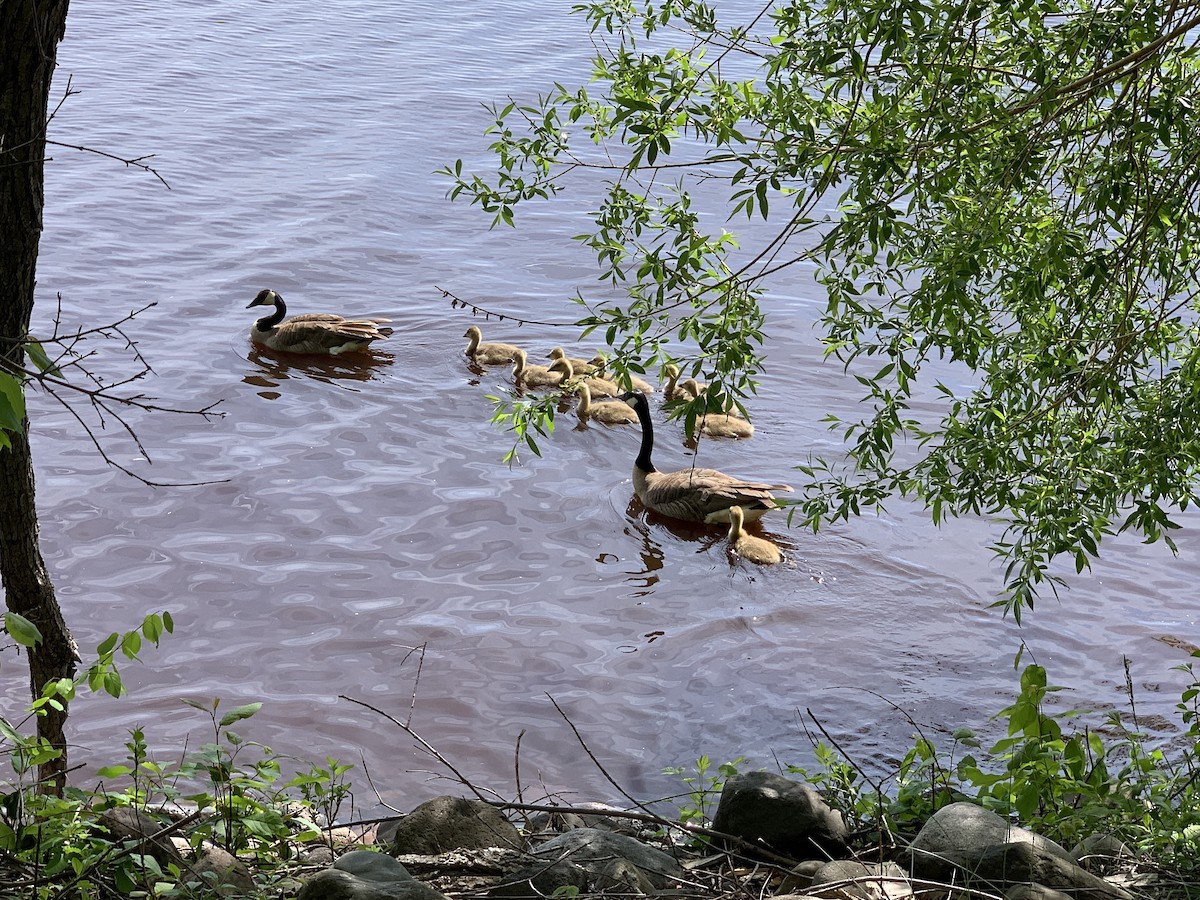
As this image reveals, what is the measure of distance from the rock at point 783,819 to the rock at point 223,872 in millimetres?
2092

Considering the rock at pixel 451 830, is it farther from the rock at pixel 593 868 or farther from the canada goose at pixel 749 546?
the canada goose at pixel 749 546

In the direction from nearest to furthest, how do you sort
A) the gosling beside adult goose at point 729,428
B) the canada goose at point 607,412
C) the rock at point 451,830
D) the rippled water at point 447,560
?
the rock at point 451,830 < the rippled water at point 447,560 < the gosling beside adult goose at point 729,428 < the canada goose at point 607,412

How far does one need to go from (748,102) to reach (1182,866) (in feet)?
12.6

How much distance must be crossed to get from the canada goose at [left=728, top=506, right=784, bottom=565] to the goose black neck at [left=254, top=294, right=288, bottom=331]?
600 centimetres

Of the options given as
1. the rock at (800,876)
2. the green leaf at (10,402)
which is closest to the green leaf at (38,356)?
the green leaf at (10,402)

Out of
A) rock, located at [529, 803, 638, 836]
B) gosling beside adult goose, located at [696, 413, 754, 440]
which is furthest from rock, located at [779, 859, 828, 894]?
gosling beside adult goose, located at [696, 413, 754, 440]

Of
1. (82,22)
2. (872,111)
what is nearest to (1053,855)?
(872,111)

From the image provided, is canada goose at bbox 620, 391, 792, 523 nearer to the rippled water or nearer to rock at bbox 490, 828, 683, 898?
the rippled water

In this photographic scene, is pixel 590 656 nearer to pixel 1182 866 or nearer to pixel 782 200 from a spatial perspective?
pixel 1182 866

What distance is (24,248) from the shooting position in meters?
4.79

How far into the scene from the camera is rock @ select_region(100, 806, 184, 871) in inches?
176

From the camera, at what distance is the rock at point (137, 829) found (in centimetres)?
448

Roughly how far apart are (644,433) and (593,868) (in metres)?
7.20

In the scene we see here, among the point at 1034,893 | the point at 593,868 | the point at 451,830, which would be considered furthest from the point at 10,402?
the point at 1034,893
